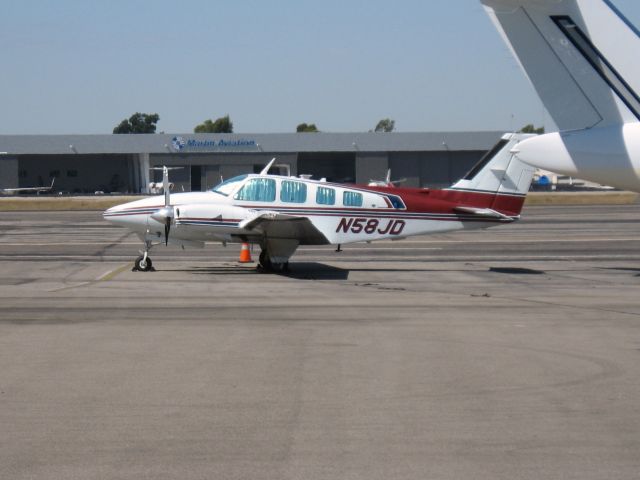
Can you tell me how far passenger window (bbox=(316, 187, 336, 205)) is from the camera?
21.1 m

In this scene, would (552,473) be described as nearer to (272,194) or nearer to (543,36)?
(543,36)

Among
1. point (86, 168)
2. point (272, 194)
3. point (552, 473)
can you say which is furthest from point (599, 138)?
point (86, 168)

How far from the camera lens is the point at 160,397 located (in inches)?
328

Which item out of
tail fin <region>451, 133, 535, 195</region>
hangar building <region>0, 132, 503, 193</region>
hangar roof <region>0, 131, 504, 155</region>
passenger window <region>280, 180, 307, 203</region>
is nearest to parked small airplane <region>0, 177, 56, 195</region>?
hangar building <region>0, 132, 503, 193</region>

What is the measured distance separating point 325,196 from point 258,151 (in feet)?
201

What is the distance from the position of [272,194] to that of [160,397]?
1291 cm

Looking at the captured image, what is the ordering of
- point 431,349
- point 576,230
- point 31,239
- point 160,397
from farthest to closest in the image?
point 576,230 < point 31,239 < point 431,349 < point 160,397

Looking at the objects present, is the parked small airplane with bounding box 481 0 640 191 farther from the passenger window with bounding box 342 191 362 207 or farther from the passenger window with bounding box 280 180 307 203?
the passenger window with bounding box 280 180 307 203

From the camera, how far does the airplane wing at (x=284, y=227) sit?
19.7 m

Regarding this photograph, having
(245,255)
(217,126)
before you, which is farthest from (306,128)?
→ (245,255)

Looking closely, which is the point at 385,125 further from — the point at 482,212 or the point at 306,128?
the point at 482,212

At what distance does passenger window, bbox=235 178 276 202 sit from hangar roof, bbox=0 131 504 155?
60555 mm

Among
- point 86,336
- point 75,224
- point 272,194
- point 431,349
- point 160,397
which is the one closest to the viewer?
point 160,397

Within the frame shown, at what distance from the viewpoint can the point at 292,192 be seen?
69.3 ft
